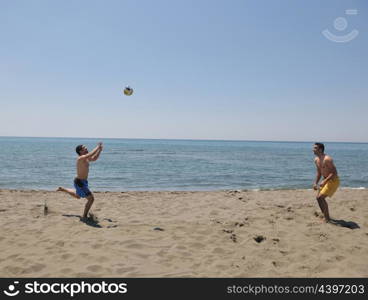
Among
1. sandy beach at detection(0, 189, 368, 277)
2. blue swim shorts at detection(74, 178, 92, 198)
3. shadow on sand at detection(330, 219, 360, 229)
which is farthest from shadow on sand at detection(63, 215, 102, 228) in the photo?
shadow on sand at detection(330, 219, 360, 229)

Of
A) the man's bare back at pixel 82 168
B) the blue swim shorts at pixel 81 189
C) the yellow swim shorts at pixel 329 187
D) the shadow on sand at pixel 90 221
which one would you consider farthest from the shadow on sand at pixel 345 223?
the man's bare back at pixel 82 168

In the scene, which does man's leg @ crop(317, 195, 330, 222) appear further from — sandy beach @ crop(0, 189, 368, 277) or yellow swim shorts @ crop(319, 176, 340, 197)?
sandy beach @ crop(0, 189, 368, 277)

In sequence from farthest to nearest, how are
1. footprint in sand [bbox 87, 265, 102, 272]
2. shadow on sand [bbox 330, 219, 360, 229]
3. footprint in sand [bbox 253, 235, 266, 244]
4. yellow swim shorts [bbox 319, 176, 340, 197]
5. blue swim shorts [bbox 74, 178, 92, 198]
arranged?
blue swim shorts [bbox 74, 178, 92, 198], yellow swim shorts [bbox 319, 176, 340, 197], shadow on sand [bbox 330, 219, 360, 229], footprint in sand [bbox 253, 235, 266, 244], footprint in sand [bbox 87, 265, 102, 272]

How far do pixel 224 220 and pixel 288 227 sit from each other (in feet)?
4.62

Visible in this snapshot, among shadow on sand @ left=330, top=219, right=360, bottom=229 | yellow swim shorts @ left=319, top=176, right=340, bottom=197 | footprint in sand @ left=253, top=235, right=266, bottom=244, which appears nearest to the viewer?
footprint in sand @ left=253, top=235, right=266, bottom=244

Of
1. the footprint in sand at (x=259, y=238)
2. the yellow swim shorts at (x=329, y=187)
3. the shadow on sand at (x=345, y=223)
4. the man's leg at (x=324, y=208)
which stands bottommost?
the footprint in sand at (x=259, y=238)

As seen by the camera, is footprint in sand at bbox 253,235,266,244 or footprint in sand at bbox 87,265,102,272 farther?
footprint in sand at bbox 253,235,266,244

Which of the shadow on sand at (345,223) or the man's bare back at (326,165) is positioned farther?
the man's bare back at (326,165)

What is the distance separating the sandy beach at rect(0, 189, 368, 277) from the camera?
13.5 feet

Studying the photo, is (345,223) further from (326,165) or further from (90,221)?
(90,221)

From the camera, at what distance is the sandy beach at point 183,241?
411 cm

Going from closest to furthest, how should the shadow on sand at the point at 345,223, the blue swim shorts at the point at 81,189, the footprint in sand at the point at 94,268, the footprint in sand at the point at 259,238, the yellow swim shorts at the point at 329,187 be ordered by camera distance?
the footprint in sand at the point at 94,268 < the footprint in sand at the point at 259,238 < the shadow on sand at the point at 345,223 < the yellow swim shorts at the point at 329,187 < the blue swim shorts at the point at 81,189

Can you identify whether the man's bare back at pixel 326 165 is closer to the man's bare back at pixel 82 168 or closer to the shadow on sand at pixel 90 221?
the shadow on sand at pixel 90 221

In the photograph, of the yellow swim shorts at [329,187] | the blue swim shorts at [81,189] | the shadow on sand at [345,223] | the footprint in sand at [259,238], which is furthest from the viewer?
the blue swim shorts at [81,189]
